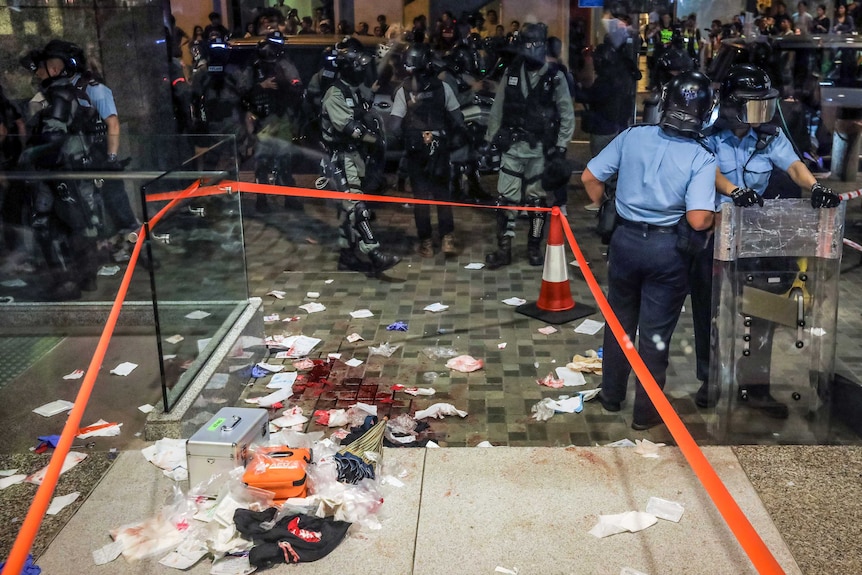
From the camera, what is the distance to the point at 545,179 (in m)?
8.94

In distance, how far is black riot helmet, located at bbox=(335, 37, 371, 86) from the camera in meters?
8.23

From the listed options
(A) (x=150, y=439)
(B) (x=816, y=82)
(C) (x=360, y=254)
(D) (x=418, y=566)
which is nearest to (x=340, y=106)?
(C) (x=360, y=254)

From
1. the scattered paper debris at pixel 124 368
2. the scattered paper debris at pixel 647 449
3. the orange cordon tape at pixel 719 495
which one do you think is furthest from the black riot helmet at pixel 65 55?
the scattered paper debris at pixel 647 449

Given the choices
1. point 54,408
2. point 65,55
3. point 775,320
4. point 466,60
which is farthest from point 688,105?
point 65,55

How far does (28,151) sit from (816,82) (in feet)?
29.1

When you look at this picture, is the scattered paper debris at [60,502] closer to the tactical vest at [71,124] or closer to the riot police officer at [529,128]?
the tactical vest at [71,124]

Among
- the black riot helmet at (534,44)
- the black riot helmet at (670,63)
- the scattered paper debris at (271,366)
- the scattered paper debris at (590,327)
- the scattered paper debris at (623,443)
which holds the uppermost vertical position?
the black riot helmet at (534,44)

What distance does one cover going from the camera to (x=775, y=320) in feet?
15.6

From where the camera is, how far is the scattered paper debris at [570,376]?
574 centimetres

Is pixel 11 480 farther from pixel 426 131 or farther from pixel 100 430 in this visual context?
pixel 426 131

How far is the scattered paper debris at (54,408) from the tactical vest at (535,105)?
493cm

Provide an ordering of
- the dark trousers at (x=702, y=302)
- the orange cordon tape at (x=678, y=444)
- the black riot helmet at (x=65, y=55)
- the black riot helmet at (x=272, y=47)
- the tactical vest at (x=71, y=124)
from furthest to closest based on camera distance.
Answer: the black riot helmet at (x=272, y=47) < the black riot helmet at (x=65, y=55) < the tactical vest at (x=71, y=124) < the dark trousers at (x=702, y=302) < the orange cordon tape at (x=678, y=444)

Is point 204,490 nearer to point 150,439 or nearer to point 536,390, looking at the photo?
point 150,439

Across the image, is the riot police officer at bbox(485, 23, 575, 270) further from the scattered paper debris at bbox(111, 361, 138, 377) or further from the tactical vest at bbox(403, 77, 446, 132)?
the scattered paper debris at bbox(111, 361, 138, 377)
